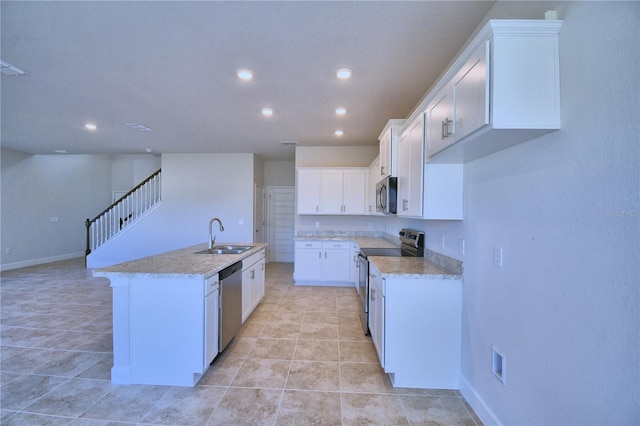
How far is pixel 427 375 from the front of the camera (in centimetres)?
215

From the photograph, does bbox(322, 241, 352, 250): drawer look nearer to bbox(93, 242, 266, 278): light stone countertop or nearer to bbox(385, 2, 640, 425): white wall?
bbox(93, 242, 266, 278): light stone countertop

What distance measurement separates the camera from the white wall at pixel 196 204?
6312mm

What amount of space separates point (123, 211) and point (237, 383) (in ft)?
21.7

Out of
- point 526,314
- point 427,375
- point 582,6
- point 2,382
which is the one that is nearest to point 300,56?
point 582,6

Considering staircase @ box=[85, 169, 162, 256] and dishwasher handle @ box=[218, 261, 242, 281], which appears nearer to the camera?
dishwasher handle @ box=[218, 261, 242, 281]

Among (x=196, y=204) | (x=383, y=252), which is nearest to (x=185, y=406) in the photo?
(x=383, y=252)

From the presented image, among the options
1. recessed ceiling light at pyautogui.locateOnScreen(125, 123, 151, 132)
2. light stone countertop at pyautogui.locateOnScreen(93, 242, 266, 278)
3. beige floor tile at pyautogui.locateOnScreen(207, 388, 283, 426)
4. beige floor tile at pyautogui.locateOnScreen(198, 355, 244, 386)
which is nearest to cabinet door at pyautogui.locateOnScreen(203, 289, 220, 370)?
beige floor tile at pyautogui.locateOnScreen(198, 355, 244, 386)

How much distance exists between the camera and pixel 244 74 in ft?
8.65

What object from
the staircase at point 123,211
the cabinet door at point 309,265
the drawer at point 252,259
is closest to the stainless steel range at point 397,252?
the drawer at point 252,259

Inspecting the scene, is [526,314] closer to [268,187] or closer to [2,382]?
[2,382]

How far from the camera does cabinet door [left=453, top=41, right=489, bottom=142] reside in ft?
4.16

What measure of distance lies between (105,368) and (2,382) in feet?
2.28

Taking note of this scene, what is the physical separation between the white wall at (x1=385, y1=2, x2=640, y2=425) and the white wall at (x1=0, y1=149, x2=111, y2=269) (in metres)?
9.12

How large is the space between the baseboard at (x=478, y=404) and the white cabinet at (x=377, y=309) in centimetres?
60
